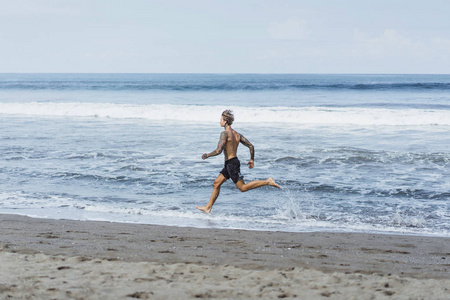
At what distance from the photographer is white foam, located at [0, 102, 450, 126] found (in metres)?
23.9

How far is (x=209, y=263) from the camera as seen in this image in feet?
15.5

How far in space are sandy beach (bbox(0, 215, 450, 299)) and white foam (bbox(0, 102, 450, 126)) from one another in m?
18.5

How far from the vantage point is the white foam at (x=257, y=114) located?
23944mm

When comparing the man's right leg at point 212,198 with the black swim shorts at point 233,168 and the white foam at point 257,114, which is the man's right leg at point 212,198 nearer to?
the black swim shorts at point 233,168

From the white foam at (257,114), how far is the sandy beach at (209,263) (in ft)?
60.6

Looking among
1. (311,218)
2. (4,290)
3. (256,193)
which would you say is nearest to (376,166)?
(256,193)

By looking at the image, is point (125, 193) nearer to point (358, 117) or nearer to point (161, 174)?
point (161, 174)

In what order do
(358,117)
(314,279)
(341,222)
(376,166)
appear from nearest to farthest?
1. (314,279)
2. (341,222)
3. (376,166)
4. (358,117)

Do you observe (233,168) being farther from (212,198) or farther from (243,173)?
(243,173)

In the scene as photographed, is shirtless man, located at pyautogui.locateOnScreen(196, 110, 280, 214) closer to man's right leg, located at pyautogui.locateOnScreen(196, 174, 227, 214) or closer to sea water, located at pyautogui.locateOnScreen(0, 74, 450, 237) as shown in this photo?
man's right leg, located at pyautogui.locateOnScreen(196, 174, 227, 214)

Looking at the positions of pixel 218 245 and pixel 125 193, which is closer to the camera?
pixel 218 245

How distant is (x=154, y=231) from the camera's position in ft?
20.9

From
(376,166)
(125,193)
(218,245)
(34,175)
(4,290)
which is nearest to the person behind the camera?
(4,290)

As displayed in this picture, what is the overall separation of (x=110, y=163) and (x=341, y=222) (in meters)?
6.60
